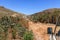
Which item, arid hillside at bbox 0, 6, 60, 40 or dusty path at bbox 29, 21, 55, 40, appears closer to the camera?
arid hillside at bbox 0, 6, 60, 40

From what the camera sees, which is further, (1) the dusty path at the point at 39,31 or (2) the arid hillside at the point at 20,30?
(1) the dusty path at the point at 39,31

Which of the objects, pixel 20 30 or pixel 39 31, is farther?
pixel 39 31

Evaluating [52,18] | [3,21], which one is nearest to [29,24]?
[3,21]

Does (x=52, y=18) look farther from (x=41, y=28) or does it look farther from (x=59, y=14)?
(x=41, y=28)

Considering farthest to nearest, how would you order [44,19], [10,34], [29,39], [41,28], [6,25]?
[44,19] → [41,28] → [6,25] → [10,34] → [29,39]

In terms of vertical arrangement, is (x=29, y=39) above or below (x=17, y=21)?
below

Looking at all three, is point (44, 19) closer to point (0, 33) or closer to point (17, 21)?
point (17, 21)

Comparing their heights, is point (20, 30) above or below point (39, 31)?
above

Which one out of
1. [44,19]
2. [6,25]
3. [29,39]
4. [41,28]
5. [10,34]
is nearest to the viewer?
[29,39]

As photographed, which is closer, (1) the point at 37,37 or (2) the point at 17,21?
(1) the point at 37,37
